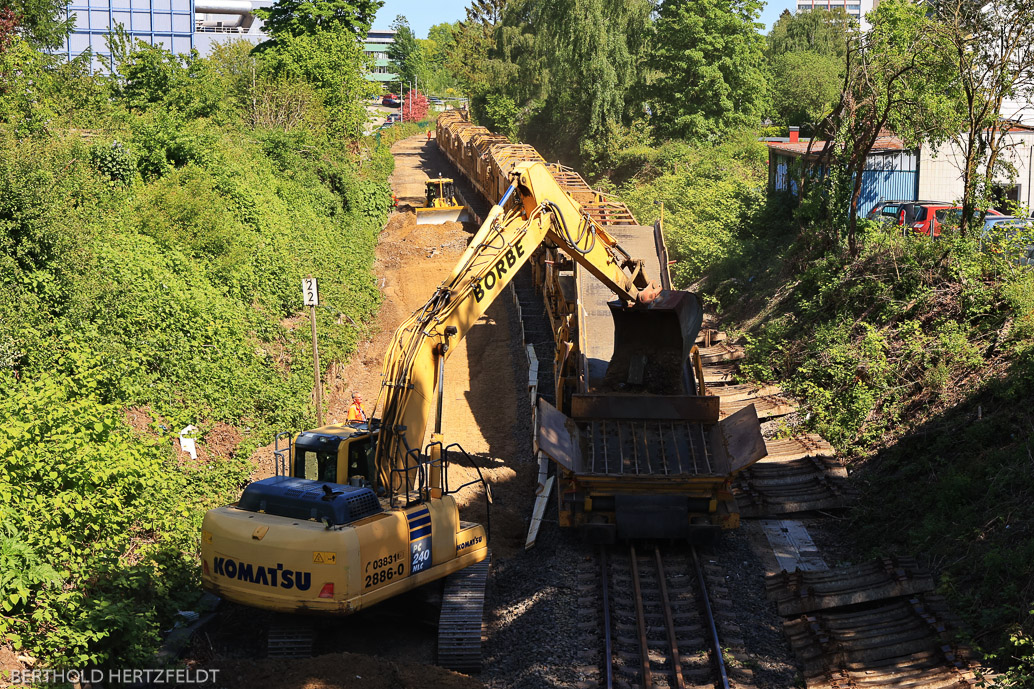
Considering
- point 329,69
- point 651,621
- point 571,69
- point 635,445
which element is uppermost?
point 571,69

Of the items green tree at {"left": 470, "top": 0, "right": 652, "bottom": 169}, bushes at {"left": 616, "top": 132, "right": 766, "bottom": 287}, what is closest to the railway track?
bushes at {"left": 616, "top": 132, "right": 766, "bottom": 287}

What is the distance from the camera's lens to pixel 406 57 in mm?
123750

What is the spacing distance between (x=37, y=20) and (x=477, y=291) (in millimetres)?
25789

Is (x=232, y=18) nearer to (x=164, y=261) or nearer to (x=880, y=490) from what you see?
(x=164, y=261)

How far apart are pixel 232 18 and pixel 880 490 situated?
132357 mm

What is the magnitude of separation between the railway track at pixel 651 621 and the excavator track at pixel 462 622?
1.25 m

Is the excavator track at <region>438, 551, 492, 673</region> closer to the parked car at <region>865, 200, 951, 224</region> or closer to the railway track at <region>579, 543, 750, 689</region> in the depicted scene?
the railway track at <region>579, 543, 750, 689</region>

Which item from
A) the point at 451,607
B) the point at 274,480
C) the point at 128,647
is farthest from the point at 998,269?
the point at 128,647

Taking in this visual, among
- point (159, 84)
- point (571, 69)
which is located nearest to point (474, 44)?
point (571, 69)

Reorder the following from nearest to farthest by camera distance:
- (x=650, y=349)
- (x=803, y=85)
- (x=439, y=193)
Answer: (x=650, y=349)
(x=439, y=193)
(x=803, y=85)

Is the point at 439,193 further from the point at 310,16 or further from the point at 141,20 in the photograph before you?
the point at 141,20

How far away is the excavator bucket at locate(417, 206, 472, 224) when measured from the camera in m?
37.5

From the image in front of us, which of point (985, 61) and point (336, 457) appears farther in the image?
point (985, 61)

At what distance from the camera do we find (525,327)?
2380cm
